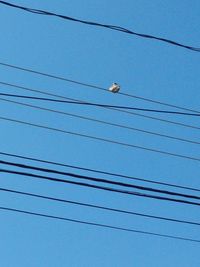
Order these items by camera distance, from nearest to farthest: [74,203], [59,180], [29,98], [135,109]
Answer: [59,180], [74,203], [29,98], [135,109]

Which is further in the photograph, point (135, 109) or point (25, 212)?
point (135, 109)

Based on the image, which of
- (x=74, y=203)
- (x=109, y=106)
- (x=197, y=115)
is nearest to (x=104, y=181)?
(x=74, y=203)

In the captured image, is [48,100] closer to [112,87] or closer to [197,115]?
[112,87]

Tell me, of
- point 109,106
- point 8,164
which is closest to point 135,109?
point 109,106

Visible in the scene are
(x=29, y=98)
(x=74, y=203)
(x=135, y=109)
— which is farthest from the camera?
(x=135, y=109)

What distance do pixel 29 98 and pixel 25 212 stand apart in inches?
81.0

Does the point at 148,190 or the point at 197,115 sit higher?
the point at 197,115

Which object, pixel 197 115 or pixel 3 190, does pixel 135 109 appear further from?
pixel 3 190

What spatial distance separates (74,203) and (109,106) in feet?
6.92

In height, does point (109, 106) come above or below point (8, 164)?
above

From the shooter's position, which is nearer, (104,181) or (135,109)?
(104,181)

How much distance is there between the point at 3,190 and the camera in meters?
7.49

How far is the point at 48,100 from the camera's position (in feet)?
29.2

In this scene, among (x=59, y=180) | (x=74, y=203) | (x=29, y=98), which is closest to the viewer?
(x=59, y=180)
